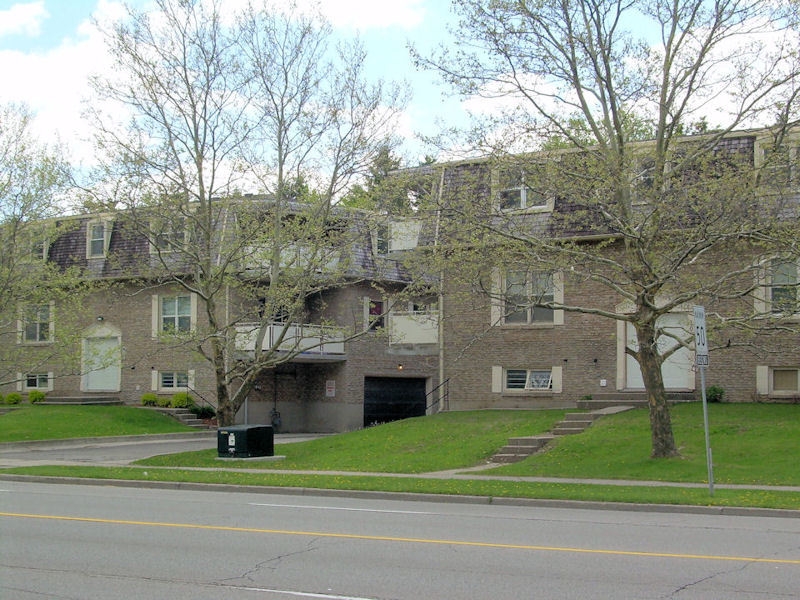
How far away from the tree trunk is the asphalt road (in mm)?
5186

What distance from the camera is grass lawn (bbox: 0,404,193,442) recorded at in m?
31.6

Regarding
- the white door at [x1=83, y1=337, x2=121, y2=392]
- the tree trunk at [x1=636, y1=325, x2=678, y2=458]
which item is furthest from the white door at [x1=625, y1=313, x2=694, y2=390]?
the white door at [x1=83, y1=337, x2=121, y2=392]

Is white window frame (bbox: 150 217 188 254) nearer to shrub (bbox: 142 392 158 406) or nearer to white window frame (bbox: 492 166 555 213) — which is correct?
white window frame (bbox: 492 166 555 213)

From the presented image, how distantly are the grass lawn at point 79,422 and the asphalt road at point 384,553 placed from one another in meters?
16.9

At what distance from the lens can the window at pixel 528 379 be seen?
29.1m

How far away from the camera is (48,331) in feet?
105

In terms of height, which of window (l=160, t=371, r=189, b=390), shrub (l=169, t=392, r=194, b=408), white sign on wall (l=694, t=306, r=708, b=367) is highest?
white sign on wall (l=694, t=306, r=708, b=367)

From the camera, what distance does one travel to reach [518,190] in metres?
20.6

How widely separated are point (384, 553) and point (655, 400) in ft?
34.8

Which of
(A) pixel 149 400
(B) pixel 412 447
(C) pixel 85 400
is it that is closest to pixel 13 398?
(C) pixel 85 400

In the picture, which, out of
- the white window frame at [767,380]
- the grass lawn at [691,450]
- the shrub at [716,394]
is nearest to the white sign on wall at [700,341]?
the grass lawn at [691,450]

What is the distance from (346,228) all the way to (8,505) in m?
12.0

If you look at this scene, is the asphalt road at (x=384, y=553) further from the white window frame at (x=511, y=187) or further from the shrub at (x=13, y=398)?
the shrub at (x=13, y=398)

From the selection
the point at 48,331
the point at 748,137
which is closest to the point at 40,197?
the point at 48,331
